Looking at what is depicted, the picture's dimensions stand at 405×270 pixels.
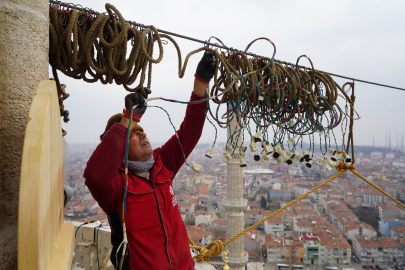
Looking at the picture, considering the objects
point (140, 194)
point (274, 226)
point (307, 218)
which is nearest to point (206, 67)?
point (140, 194)

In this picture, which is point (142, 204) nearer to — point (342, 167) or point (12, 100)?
point (12, 100)

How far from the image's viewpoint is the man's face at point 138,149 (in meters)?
1.38

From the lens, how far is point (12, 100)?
763 millimetres

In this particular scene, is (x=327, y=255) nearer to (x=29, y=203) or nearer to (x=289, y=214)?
(x=289, y=214)

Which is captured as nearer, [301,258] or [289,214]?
[301,258]

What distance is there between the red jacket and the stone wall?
1.13ft

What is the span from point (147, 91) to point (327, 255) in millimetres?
20204

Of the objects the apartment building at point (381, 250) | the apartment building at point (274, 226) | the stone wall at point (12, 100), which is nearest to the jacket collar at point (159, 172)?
the stone wall at point (12, 100)

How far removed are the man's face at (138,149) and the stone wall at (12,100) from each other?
2.06ft

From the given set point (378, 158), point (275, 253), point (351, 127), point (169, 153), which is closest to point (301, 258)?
point (275, 253)

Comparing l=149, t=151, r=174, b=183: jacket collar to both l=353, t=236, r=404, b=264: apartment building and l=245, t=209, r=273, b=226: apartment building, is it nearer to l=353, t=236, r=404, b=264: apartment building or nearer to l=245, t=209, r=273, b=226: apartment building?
l=245, t=209, r=273, b=226: apartment building

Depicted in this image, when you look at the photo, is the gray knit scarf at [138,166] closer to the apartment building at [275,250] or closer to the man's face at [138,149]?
the man's face at [138,149]

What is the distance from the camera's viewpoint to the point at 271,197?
19141 millimetres

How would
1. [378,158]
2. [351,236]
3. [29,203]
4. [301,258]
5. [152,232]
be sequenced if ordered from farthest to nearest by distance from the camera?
[378,158], [351,236], [301,258], [152,232], [29,203]
